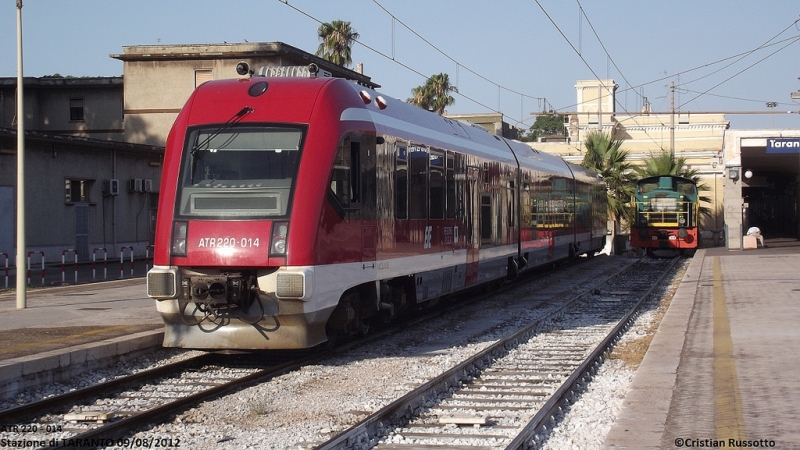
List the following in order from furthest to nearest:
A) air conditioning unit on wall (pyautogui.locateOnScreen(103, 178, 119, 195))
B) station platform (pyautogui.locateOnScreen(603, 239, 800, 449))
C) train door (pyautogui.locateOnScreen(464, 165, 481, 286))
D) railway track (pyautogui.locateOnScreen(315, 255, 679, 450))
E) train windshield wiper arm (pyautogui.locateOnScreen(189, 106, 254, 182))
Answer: air conditioning unit on wall (pyautogui.locateOnScreen(103, 178, 119, 195)) < train door (pyautogui.locateOnScreen(464, 165, 481, 286)) < train windshield wiper arm (pyautogui.locateOnScreen(189, 106, 254, 182)) < railway track (pyautogui.locateOnScreen(315, 255, 679, 450)) < station platform (pyautogui.locateOnScreen(603, 239, 800, 449))

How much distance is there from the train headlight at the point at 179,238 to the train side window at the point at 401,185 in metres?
3.13

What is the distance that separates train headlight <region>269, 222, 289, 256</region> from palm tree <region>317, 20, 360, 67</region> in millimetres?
39199

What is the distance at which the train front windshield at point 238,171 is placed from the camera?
33.9 feet

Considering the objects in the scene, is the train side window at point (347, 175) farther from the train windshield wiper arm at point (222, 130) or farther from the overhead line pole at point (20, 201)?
the overhead line pole at point (20, 201)

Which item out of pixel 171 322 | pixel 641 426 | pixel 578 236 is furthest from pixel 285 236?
pixel 578 236

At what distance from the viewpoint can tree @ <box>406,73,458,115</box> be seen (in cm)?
5547

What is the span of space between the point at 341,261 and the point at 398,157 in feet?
7.96

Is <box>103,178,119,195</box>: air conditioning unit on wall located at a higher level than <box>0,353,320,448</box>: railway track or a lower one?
higher

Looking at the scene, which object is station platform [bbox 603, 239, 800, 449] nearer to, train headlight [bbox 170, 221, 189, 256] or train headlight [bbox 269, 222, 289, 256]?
train headlight [bbox 269, 222, 289, 256]

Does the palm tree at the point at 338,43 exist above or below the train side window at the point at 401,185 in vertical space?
above

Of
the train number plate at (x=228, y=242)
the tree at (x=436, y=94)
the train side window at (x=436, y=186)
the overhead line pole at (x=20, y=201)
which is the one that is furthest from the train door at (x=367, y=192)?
the tree at (x=436, y=94)

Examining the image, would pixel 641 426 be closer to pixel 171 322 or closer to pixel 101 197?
pixel 171 322

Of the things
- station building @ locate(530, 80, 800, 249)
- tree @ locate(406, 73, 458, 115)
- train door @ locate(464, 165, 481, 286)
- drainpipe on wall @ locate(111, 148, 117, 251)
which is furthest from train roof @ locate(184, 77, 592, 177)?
tree @ locate(406, 73, 458, 115)

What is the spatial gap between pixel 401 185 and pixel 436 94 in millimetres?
43814
